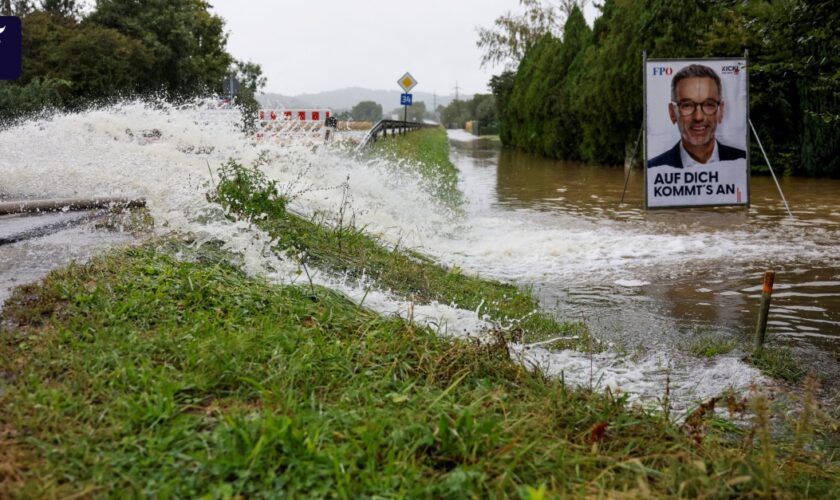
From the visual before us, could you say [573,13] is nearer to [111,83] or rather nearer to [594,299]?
[111,83]

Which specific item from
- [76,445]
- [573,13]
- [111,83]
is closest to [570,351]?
[76,445]

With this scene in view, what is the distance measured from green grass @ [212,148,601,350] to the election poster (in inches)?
189

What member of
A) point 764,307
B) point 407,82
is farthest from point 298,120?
point 764,307

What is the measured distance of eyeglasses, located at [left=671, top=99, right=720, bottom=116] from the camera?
11961 mm

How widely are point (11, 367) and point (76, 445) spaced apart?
0.92 metres

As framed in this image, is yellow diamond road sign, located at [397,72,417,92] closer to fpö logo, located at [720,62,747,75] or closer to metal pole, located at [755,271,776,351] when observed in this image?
fpö logo, located at [720,62,747,75]

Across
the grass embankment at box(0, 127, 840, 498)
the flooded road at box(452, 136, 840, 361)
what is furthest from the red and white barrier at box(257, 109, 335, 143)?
the grass embankment at box(0, 127, 840, 498)

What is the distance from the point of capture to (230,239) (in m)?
7.00

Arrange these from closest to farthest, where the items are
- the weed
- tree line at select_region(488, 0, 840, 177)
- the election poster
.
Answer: the weed
the election poster
tree line at select_region(488, 0, 840, 177)

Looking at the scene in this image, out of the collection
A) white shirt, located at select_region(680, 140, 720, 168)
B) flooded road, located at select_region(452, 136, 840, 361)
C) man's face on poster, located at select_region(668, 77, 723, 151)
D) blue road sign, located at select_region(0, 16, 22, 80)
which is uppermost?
blue road sign, located at select_region(0, 16, 22, 80)

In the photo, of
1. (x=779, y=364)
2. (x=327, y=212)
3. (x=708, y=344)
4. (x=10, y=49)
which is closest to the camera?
(x=779, y=364)

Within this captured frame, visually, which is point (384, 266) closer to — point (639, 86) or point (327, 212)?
point (327, 212)

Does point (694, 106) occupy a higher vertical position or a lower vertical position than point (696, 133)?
higher

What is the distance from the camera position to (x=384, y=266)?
301 inches
